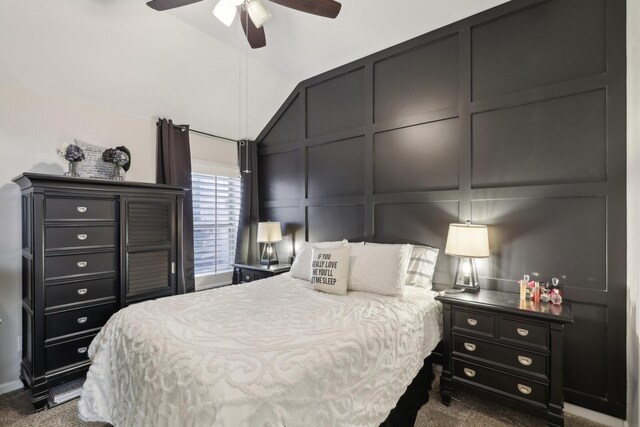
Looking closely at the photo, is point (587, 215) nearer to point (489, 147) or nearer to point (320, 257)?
point (489, 147)

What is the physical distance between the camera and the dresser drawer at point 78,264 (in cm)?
223

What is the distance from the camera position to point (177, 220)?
296cm

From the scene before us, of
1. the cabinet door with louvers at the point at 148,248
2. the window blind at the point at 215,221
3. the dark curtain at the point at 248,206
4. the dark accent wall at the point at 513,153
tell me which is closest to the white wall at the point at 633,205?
the dark accent wall at the point at 513,153

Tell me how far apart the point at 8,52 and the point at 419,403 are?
4010mm

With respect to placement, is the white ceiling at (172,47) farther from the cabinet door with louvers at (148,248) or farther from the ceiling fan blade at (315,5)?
the cabinet door with louvers at (148,248)

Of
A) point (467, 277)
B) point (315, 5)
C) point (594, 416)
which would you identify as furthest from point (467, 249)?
point (315, 5)

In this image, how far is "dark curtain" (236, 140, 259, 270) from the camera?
4.09m

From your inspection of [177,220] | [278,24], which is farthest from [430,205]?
[177,220]

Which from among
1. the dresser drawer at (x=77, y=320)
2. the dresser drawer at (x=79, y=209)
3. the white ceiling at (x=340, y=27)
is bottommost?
the dresser drawer at (x=77, y=320)

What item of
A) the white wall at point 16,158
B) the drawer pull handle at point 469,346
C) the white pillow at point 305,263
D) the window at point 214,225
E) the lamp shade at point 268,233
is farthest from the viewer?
the window at point 214,225

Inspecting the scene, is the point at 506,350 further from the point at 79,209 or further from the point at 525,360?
the point at 79,209

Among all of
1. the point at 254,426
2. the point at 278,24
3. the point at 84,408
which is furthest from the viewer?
the point at 278,24

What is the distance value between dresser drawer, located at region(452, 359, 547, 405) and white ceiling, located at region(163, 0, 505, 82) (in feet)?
9.15

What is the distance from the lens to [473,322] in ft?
6.88
